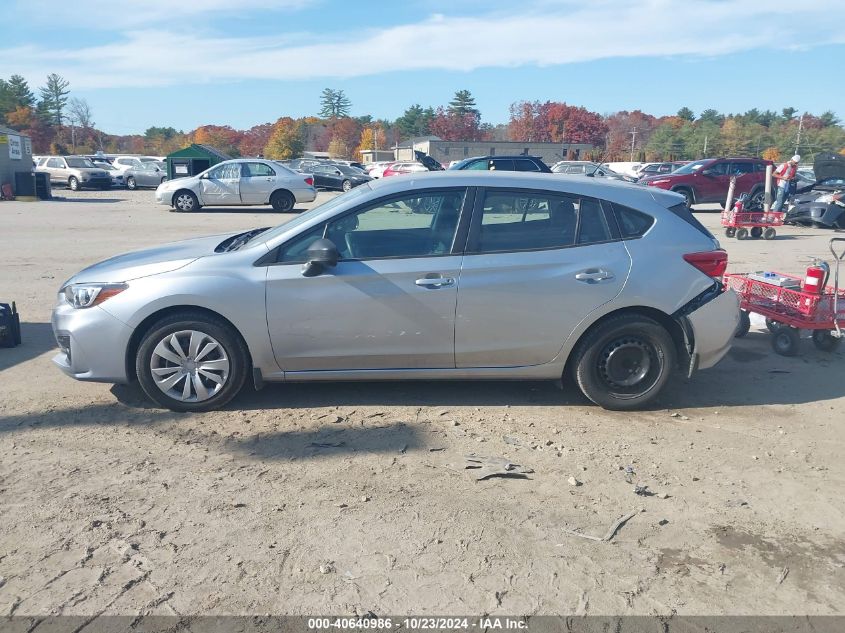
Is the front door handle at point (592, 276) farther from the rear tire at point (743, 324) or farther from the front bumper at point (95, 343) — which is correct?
the front bumper at point (95, 343)

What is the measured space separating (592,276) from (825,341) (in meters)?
3.07

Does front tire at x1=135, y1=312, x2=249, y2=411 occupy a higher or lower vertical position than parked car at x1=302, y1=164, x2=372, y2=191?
lower

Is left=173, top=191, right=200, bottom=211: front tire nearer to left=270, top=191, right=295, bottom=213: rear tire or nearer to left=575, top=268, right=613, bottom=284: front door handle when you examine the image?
left=270, top=191, right=295, bottom=213: rear tire

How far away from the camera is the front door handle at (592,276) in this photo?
4.89m

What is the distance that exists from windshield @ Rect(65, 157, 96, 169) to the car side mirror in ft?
109

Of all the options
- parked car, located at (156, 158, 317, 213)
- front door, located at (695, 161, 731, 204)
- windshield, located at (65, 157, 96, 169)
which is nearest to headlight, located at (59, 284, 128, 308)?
parked car, located at (156, 158, 317, 213)

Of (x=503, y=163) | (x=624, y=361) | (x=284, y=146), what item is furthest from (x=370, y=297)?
(x=284, y=146)

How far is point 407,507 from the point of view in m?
3.74

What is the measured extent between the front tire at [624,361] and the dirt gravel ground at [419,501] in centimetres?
15

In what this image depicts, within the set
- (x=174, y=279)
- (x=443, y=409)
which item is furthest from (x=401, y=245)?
(x=174, y=279)

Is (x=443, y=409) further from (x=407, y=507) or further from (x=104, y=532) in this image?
(x=104, y=532)

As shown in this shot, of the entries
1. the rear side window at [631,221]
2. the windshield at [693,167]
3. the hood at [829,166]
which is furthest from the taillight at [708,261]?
the windshield at [693,167]

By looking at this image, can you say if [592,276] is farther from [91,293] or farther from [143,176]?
[143,176]

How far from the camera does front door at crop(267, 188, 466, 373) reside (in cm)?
480
